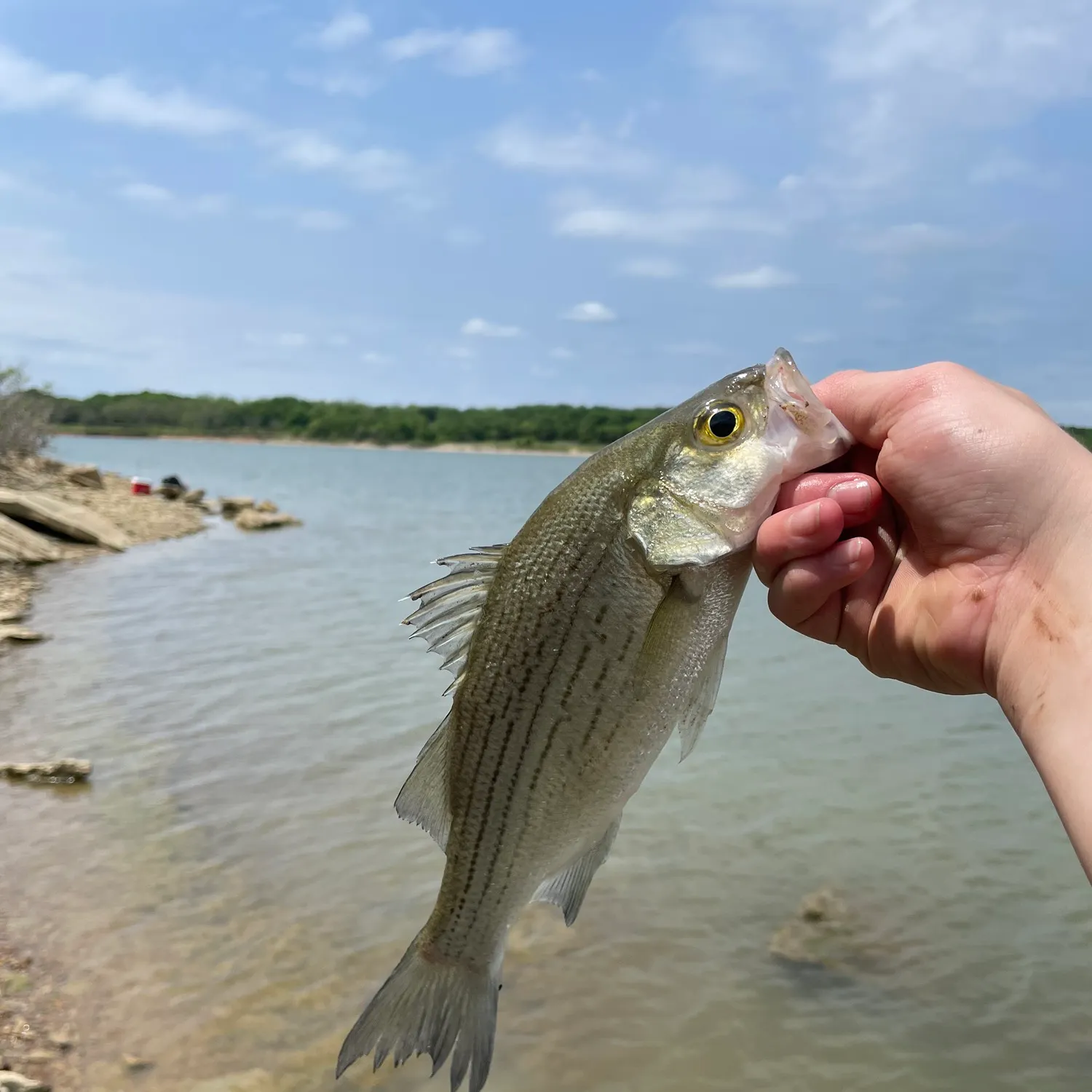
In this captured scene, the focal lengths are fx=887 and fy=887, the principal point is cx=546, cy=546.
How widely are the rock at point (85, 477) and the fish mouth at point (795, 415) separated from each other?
3254cm

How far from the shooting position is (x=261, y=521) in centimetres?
2970

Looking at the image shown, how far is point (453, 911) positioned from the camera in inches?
108

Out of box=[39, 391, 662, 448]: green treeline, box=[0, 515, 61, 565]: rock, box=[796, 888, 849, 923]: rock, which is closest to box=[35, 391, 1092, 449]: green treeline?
box=[39, 391, 662, 448]: green treeline

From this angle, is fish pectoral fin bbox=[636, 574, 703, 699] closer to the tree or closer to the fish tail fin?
the fish tail fin

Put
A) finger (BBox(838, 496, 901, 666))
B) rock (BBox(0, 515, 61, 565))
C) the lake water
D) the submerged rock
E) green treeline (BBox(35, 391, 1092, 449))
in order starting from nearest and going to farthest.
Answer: finger (BBox(838, 496, 901, 666)) → the lake water → the submerged rock → rock (BBox(0, 515, 61, 565)) → green treeline (BBox(35, 391, 1092, 449))

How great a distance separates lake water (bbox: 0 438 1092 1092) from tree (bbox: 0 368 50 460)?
1933cm

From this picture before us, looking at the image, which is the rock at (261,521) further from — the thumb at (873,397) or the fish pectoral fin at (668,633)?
the fish pectoral fin at (668,633)

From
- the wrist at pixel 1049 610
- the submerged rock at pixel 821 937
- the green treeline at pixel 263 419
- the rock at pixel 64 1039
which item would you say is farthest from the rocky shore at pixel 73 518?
the green treeline at pixel 263 419

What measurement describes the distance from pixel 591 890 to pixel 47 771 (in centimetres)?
463

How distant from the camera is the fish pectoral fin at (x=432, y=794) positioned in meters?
2.73

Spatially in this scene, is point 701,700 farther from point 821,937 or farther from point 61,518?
point 61,518

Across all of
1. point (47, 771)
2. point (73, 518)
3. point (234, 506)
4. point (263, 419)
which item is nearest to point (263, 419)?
point (263, 419)

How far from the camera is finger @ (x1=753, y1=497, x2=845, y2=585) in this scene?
258cm

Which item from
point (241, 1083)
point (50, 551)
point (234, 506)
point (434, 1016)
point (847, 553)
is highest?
point (847, 553)
